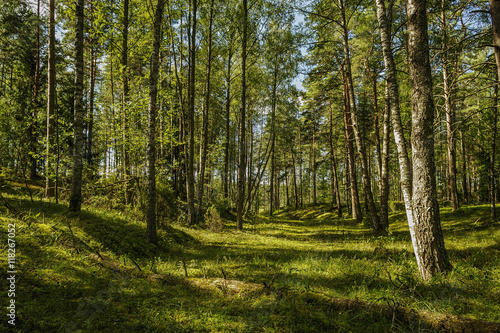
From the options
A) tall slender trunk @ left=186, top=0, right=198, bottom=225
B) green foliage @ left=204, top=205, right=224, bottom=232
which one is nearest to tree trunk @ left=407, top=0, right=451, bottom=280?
tall slender trunk @ left=186, top=0, right=198, bottom=225

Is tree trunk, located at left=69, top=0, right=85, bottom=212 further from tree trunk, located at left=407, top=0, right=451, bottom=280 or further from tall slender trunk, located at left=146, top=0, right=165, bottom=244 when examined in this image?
tree trunk, located at left=407, top=0, right=451, bottom=280

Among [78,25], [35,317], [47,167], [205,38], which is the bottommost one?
[35,317]

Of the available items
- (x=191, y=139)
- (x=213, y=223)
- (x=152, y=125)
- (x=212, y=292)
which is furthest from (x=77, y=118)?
(x=213, y=223)

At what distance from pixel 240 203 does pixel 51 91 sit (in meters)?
10.2

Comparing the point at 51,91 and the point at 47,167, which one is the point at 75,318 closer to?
the point at 47,167

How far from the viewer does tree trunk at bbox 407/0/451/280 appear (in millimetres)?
4426

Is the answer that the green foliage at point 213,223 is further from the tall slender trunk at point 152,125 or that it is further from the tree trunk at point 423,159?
the tree trunk at point 423,159

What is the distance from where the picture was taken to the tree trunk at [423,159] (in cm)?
443

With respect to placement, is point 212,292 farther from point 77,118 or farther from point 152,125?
point 77,118

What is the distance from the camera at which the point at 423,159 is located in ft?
14.7

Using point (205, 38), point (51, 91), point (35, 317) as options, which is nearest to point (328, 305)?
point (35, 317)

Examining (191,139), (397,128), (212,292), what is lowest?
(212,292)

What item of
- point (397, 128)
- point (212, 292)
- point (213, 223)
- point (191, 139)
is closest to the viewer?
point (212, 292)

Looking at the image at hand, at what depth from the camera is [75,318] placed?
2805 mm
